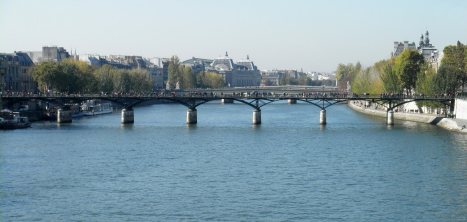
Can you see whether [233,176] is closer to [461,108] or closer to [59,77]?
[461,108]

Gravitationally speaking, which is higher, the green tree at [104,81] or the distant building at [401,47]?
the distant building at [401,47]

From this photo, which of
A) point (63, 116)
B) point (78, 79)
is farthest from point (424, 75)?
point (78, 79)

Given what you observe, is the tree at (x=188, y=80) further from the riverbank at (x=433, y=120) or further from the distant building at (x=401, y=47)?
the riverbank at (x=433, y=120)

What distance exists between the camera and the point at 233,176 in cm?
4181

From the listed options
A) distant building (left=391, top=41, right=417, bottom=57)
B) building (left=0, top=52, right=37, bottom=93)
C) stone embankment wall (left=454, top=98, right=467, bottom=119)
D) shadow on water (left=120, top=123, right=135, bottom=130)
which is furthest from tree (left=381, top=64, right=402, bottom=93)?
distant building (left=391, top=41, right=417, bottom=57)

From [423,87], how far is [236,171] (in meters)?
45.8

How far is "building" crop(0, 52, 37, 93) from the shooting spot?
100 meters

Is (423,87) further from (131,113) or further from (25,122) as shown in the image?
(25,122)

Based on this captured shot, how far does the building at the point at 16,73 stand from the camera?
100250 mm

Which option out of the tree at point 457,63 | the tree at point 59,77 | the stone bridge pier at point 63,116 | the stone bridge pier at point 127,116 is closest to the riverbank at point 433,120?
the tree at point 457,63

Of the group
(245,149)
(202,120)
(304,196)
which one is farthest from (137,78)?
(304,196)

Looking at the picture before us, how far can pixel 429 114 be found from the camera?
83938mm

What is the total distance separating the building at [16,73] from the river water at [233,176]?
35.0 m

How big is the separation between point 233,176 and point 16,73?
70.7m
